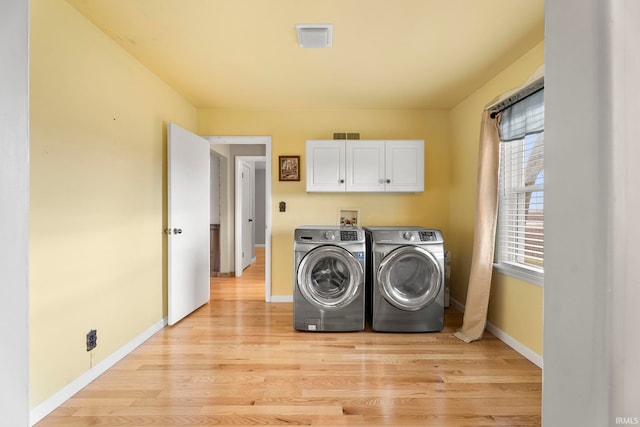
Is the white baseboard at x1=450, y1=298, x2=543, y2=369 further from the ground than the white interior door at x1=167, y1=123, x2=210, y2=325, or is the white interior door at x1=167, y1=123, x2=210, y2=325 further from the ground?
the white interior door at x1=167, y1=123, x2=210, y2=325

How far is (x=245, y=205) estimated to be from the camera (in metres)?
5.66

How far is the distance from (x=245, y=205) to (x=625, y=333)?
5498mm

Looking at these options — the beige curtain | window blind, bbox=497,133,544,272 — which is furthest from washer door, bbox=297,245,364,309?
window blind, bbox=497,133,544,272

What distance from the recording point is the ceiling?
181 centimetres

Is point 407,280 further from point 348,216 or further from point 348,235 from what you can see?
point 348,216

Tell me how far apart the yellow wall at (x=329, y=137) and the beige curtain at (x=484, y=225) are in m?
1.04

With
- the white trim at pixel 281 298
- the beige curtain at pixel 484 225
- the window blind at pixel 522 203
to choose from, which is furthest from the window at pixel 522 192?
the white trim at pixel 281 298

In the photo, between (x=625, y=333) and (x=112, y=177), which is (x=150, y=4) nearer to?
(x=112, y=177)

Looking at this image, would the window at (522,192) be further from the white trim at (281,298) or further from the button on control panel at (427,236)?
the white trim at (281,298)

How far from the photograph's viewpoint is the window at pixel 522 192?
221 cm

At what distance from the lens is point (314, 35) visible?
2055 mm

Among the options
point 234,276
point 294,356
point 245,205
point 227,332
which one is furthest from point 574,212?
point 245,205

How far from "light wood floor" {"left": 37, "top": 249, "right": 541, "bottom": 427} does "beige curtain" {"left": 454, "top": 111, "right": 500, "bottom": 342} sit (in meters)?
0.21

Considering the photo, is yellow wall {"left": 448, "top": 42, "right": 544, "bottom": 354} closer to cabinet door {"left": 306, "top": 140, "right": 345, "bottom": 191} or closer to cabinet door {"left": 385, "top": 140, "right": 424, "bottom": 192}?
cabinet door {"left": 385, "top": 140, "right": 424, "bottom": 192}
